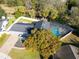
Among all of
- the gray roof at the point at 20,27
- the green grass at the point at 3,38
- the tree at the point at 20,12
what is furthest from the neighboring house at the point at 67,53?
the tree at the point at 20,12

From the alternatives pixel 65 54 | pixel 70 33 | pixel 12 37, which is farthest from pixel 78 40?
pixel 12 37

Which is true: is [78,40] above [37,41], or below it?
below

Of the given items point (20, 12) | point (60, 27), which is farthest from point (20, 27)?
point (20, 12)

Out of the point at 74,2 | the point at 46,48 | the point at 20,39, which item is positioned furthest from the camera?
the point at 74,2

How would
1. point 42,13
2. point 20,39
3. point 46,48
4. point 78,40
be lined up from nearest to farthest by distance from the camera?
point 46,48, point 20,39, point 78,40, point 42,13

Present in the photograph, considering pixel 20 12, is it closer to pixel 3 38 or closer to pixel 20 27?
pixel 20 27

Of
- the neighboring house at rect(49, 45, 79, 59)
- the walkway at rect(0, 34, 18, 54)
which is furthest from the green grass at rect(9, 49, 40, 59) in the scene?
the neighboring house at rect(49, 45, 79, 59)

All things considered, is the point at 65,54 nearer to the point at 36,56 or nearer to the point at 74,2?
the point at 36,56
